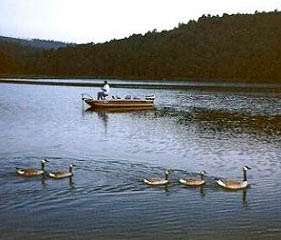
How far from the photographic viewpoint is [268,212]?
15859mm

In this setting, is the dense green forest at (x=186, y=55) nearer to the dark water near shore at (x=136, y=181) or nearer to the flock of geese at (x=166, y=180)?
the dark water near shore at (x=136, y=181)

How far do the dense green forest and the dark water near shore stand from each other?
274ft

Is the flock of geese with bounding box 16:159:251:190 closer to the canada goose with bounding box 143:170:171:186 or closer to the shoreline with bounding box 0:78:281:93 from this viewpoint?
the canada goose with bounding box 143:170:171:186

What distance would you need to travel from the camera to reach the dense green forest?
124250 millimetres

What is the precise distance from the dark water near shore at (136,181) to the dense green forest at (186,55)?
274 ft

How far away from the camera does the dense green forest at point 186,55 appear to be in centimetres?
12425

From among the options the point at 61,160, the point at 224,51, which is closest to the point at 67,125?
the point at 61,160

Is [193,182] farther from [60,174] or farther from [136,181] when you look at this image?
[60,174]

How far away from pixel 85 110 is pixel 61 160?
26.5m

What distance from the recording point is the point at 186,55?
140 meters

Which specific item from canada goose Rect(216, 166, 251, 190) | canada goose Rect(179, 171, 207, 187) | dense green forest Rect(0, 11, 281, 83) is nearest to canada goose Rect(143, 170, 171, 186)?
canada goose Rect(179, 171, 207, 187)

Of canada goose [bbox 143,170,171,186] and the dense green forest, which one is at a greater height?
the dense green forest

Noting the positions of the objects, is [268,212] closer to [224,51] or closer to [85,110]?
[85,110]

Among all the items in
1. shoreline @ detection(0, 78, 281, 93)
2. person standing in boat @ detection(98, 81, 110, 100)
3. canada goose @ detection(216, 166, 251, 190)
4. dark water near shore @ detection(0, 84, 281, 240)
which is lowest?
shoreline @ detection(0, 78, 281, 93)
